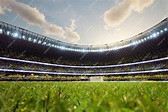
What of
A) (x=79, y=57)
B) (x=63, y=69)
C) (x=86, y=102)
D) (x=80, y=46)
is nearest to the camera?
(x=86, y=102)

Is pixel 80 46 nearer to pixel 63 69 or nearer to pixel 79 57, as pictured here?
pixel 79 57

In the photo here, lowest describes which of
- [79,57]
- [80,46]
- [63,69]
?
[63,69]

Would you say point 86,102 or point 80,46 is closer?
point 86,102

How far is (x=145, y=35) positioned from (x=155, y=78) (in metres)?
9.39

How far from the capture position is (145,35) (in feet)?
114

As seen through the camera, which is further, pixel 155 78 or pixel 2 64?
pixel 155 78

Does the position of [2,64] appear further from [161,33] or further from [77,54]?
[161,33]

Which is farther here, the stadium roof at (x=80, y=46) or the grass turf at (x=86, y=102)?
the stadium roof at (x=80, y=46)

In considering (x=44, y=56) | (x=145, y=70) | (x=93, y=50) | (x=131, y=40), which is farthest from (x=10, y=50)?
(x=145, y=70)

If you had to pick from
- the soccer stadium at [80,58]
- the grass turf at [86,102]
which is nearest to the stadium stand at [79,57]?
the soccer stadium at [80,58]

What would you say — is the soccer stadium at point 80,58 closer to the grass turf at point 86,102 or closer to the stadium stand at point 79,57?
the stadium stand at point 79,57

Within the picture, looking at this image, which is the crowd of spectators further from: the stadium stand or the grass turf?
the grass turf

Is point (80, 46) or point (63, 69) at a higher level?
point (80, 46)

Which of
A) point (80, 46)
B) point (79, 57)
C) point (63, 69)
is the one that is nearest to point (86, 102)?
point (63, 69)
